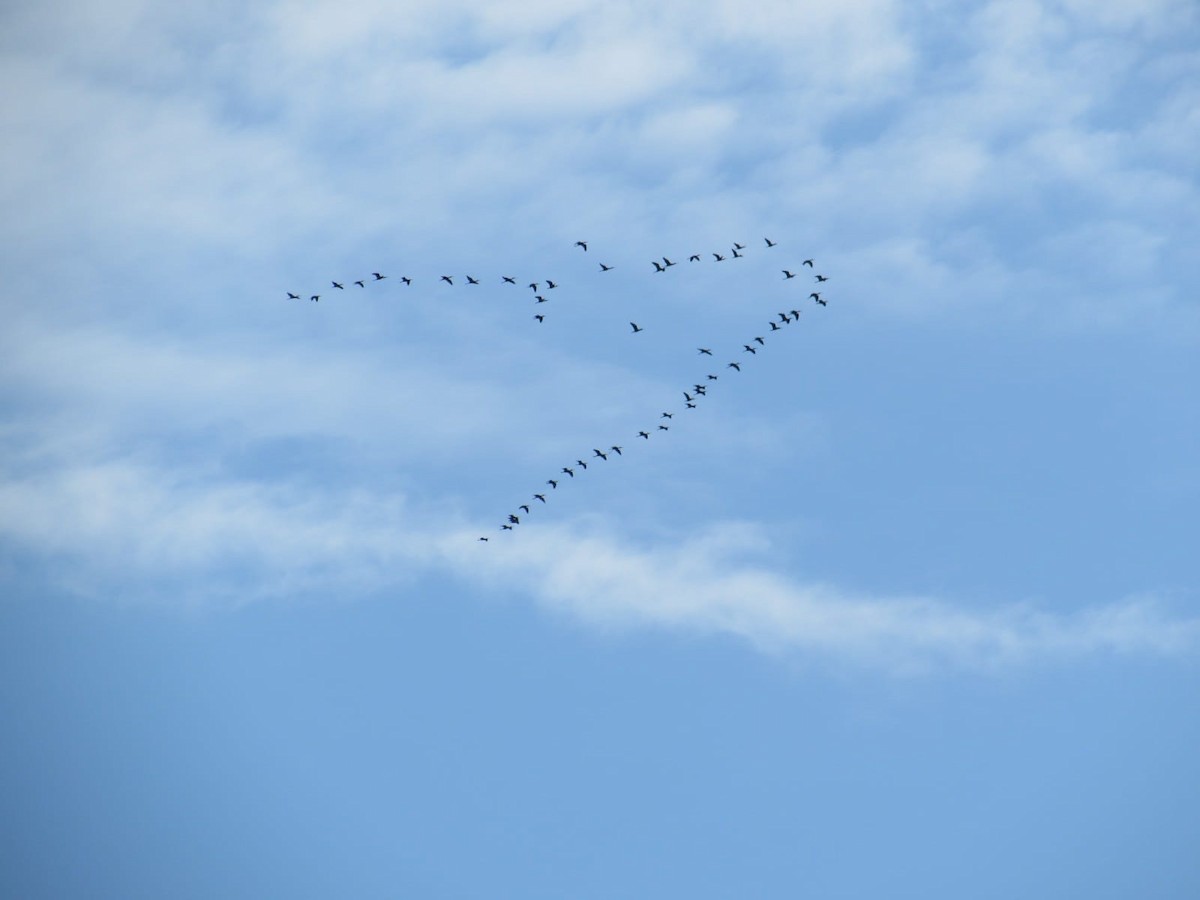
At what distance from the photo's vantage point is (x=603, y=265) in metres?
151

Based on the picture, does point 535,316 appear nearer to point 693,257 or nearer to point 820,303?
point 693,257

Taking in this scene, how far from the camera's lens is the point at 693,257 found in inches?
5822

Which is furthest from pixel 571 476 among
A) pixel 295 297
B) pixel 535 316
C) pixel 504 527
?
pixel 295 297

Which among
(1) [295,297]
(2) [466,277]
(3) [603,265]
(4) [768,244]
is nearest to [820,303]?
(4) [768,244]

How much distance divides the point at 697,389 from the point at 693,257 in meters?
14.1

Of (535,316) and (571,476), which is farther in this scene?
(571,476)

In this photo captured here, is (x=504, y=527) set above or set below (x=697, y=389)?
below

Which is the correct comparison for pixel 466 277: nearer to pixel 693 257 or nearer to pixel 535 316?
pixel 535 316

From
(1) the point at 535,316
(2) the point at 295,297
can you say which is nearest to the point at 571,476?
(1) the point at 535,316

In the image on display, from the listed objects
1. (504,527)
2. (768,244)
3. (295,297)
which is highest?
(768,244)

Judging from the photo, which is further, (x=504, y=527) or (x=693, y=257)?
(x=504, y=527)

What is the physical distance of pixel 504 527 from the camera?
16062 cm

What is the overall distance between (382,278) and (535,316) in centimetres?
1391

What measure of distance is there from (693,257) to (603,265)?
795 cm
